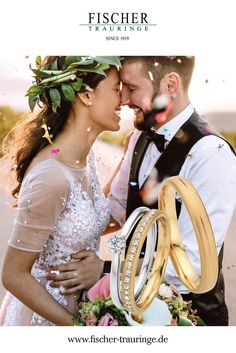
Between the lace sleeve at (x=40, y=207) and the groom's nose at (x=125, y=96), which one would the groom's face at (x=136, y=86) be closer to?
the groom's nose at (x=125, y=96)

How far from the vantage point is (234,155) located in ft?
4.98

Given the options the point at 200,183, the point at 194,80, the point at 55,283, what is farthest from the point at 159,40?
the point at 55,283

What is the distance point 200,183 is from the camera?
4.92ft

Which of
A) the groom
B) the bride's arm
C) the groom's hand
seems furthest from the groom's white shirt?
the bride's arm

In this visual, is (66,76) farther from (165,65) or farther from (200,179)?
(200,179)

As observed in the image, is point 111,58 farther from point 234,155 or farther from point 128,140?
point 234,155

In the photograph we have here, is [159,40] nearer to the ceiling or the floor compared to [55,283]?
nearer to the ceiling

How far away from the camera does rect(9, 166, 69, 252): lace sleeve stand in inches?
55.9

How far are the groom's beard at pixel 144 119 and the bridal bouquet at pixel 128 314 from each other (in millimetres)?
353

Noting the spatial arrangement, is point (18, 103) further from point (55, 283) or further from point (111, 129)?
point (55, 283)

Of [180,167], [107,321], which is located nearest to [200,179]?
[180,167]

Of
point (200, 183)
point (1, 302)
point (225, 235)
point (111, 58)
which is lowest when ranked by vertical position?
point (1, 302)

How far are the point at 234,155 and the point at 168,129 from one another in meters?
0.17

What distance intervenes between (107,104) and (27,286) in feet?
1.45
